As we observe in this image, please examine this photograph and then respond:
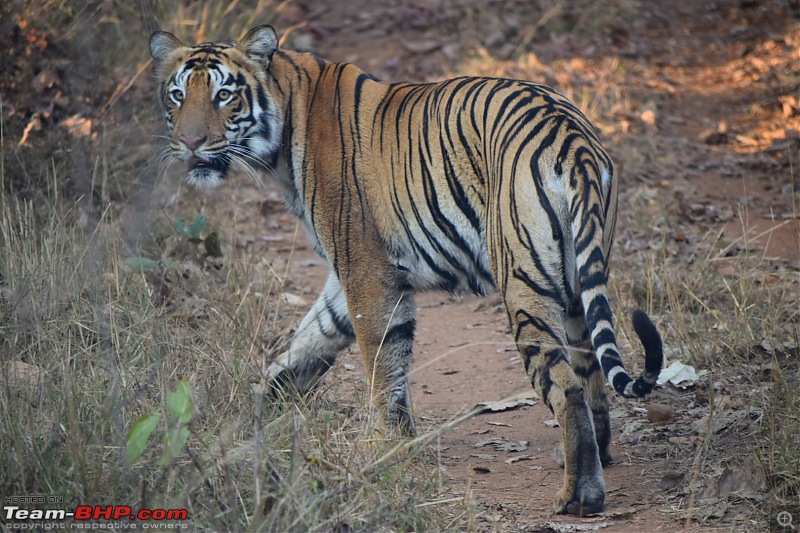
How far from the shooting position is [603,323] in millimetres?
3250

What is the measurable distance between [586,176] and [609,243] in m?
0.33

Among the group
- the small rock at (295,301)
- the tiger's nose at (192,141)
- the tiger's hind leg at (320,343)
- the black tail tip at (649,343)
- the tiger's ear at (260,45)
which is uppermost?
the tiger's ear at (260,45)

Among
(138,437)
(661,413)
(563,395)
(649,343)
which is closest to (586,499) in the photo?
(563,395)

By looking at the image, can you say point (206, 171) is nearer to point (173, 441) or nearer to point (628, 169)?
point (173, 441)

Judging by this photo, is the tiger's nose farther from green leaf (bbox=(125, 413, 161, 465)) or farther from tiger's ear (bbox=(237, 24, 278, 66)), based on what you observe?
green leaf (bbox=(125, 413, 161, 465))

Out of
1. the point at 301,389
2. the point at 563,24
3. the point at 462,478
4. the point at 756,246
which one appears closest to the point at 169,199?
the point at 301,389

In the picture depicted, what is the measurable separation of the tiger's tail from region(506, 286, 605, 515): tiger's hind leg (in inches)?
7.6

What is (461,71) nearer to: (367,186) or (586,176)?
(367,186)

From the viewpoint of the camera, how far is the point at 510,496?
12.2ft

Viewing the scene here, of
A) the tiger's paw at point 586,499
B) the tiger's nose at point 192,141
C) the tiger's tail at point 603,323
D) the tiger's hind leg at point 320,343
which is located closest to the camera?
the tiger's tail at point 603,323

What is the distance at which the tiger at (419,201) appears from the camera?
3443mm

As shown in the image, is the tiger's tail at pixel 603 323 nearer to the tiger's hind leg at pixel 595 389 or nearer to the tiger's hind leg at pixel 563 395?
the tiger's hind leg at pixel 563 395

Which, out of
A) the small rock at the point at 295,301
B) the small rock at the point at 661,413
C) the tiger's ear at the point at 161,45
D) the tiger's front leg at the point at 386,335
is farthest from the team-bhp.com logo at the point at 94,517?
the small rock at the point at 295,301

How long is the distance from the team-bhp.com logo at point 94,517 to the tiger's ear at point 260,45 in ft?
7.91
